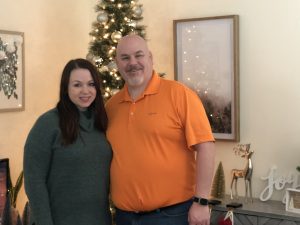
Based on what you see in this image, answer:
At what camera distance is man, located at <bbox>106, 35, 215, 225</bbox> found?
2.17 metres

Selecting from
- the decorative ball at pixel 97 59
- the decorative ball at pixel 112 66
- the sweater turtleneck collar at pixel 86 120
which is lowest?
the sweater turtleneck collar at pixel 86 120

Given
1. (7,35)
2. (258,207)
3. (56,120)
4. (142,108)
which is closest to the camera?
(56,120)

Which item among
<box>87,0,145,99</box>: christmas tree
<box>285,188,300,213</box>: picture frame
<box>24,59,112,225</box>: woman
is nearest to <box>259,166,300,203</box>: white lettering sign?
<box>285,188,300,213</box>: picture frame

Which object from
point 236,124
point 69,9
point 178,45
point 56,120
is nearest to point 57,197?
point 56,120

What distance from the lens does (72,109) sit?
7.25 ft

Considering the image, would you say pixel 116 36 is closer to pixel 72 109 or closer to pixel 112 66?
pixel 112 66

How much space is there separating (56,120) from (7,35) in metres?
1.89

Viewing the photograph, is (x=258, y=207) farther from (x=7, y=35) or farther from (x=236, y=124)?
(x=7, y=35)

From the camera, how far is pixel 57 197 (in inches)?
84.4

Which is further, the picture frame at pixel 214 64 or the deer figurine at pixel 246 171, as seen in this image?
the picture frame at pixel 214 64

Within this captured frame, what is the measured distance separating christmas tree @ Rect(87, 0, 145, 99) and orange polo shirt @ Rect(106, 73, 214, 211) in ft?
4.50

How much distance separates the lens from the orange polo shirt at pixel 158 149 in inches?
85.8

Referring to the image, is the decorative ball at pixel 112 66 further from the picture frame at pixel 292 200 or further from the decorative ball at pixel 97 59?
the picture frame at pixel 292 200

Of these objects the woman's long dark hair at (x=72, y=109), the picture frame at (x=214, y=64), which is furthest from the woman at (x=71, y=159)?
the picture frame at (x=214, y=64)
